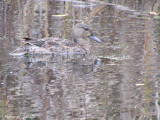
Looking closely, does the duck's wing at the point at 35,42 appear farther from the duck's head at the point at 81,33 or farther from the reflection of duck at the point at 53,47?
the duck's head at the point at 81,33

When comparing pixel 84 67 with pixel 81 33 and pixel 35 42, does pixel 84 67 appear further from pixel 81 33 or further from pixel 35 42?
pixel 81 33

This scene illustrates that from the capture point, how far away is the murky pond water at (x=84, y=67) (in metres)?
5.81

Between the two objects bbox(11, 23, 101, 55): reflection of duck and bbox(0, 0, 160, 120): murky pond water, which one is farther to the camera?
bbox(11, 23, 101, 55): reflection of duck

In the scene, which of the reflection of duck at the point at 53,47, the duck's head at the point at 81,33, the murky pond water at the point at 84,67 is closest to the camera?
the murky pond water at the point at 84,67

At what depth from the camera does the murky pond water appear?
229 inches

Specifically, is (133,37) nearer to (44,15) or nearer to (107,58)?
(107,58)

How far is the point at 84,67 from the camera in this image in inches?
319

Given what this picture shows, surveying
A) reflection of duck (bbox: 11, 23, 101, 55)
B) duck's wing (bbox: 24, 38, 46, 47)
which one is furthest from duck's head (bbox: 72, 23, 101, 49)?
duck's wing (bbox: 24, 38, 46, 47)

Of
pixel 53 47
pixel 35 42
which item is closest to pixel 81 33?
pixel 53 47

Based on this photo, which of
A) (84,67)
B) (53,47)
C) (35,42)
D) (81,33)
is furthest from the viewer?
(81,33)

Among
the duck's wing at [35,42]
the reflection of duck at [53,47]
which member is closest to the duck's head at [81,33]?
the reflection of duck at [53,47]

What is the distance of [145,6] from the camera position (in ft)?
45.0

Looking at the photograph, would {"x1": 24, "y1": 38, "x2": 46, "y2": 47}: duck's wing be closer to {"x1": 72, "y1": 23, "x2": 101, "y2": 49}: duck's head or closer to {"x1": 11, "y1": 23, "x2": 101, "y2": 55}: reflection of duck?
{"x1": 11, "y1": 23, "x2": 101, "y2": 55}: reflection of duck

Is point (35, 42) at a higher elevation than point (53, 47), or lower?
higher
